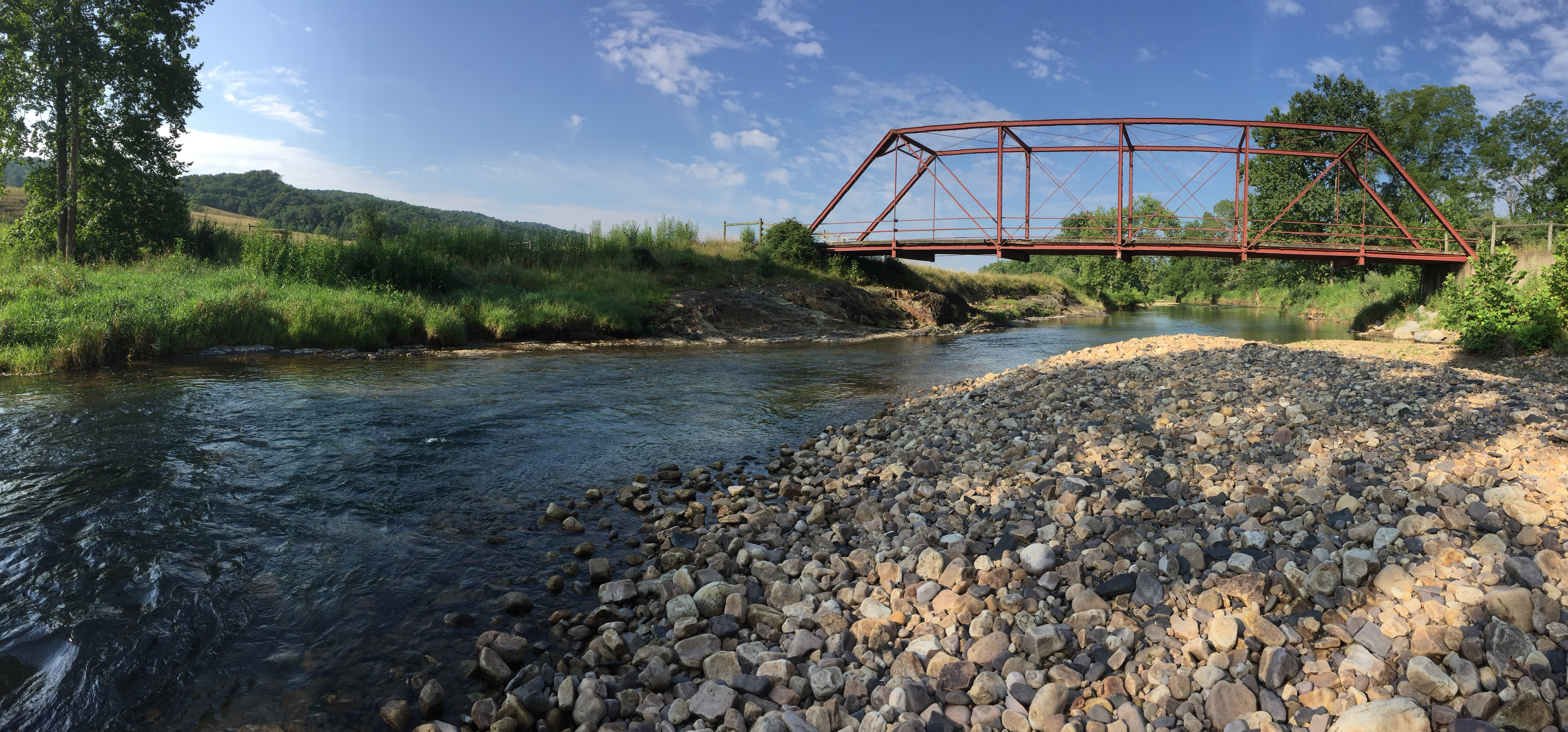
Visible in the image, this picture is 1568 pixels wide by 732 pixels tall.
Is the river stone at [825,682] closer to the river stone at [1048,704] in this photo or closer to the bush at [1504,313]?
the river stone at [1048,704]

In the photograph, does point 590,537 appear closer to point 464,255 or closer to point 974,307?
point 464,255

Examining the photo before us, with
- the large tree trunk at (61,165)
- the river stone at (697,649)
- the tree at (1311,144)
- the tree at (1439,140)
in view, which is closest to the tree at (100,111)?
the large tree trunk at (61,165)

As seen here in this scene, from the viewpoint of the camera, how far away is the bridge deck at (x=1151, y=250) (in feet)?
88.4

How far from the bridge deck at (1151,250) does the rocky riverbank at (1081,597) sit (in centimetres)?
2494

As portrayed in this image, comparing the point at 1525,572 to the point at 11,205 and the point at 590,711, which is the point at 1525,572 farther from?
the point at 11,205

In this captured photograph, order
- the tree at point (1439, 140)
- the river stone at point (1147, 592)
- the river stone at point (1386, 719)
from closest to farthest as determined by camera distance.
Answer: the river stone at point (1386, 719)
the river stone at point (1147, 592)
the tree at point (1439, 140)

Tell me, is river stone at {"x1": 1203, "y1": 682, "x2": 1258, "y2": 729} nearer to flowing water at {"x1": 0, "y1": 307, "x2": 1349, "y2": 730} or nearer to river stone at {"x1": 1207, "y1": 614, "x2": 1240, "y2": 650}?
river stone at {"x1": 1207, "y1": 614, "x2": 1240, "y2": 650}

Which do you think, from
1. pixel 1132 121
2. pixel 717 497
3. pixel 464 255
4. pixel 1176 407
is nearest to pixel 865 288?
pixel 1132 121

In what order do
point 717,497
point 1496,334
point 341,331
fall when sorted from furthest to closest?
1. point 341,331
2. point 1496,334
3. point 717,497

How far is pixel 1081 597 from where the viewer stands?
3963 mm

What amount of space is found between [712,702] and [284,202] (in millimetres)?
83575

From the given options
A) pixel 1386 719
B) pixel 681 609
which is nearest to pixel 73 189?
pixel 681 609

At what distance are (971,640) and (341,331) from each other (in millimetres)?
19489

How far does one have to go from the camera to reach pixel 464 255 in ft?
93.8
